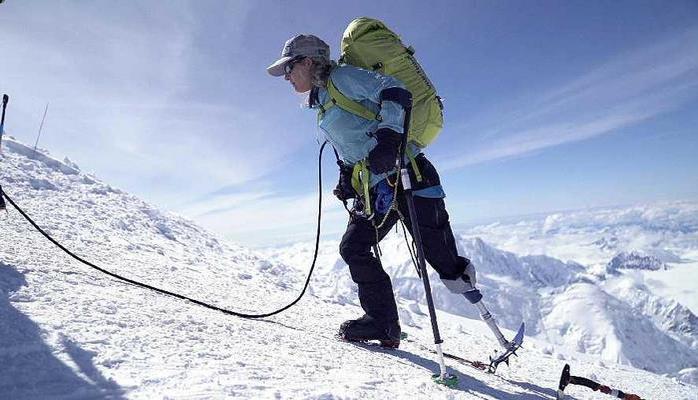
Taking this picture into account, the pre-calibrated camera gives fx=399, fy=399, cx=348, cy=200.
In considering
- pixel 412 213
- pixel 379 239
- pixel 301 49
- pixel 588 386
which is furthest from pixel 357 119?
pixel 588 386

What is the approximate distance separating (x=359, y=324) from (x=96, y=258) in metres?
3.61

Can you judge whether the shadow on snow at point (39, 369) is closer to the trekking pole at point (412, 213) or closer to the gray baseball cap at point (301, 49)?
the trekking pole at point (412, 213)

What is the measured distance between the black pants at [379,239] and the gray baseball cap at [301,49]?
1692 millimetres

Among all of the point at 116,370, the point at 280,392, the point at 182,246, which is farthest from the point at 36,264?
the point at 182,246

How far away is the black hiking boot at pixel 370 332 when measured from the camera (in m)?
4.55

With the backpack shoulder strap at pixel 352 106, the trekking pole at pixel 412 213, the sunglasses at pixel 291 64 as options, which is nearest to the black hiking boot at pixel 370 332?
the trekking pole at pixel 412 213

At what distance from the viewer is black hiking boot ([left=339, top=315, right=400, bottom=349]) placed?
4.55 metres

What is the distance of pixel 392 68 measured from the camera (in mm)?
4430

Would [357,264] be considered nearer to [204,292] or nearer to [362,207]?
[362,207]

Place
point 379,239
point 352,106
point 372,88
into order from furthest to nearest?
point 379,239 < point 352,106 < point 372,88

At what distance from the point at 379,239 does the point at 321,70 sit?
211 cm

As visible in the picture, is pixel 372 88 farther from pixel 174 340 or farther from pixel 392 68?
pixel 174 340

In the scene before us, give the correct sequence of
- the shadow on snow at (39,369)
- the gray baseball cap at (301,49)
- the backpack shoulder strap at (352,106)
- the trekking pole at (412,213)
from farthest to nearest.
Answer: the gray baseball cap at (301,49)
the backpack shoulder strap at (352,106)
the trekking pole at (412,213)
the shadow on snow at (39,369)

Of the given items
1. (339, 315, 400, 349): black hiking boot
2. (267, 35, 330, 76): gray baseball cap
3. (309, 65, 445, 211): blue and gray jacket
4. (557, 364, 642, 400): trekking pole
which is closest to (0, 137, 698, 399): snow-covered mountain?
(339, 315, 400, 349): black hiking boot
